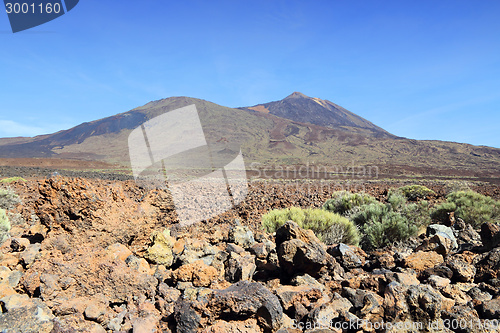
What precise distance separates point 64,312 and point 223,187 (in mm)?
7172

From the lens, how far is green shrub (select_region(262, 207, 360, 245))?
5363 millimetres

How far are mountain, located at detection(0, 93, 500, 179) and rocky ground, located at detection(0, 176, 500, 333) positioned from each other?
55.8 metres

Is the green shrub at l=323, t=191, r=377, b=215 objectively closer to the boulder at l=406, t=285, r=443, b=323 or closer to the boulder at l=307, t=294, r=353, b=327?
the boulder at l=307, t=294, r=353, b=327

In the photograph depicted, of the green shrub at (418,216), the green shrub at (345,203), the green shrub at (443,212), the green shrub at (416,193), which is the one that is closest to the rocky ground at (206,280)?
the green shrub at (418,216)

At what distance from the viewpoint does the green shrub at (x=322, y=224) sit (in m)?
5.36

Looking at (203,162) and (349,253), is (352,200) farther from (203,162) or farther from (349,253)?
(203,162)

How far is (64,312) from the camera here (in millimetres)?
2326

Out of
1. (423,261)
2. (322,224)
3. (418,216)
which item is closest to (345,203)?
(418,216)

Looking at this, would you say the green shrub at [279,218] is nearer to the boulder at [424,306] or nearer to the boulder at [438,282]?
the boulder at [438,282]

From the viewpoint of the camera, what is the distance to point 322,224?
5.69 meters

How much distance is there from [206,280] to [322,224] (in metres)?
3.33

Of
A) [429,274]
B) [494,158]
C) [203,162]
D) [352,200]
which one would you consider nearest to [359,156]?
[494,158]

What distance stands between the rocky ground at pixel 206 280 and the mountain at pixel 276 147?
183ft

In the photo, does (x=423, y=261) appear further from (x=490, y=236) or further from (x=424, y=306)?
(x=424, y=306)
